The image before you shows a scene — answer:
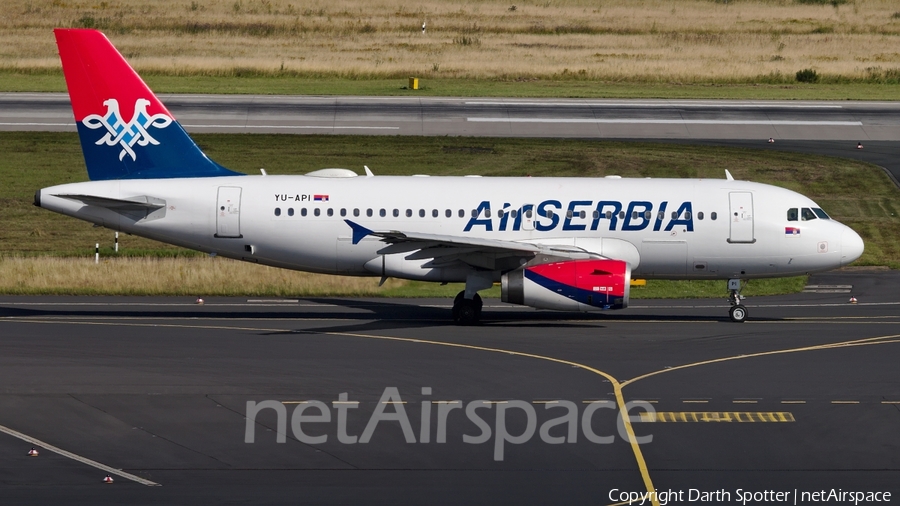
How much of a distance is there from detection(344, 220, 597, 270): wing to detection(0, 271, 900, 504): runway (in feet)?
6.87

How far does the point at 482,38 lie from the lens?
351ft

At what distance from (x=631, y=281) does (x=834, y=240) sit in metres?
6.44

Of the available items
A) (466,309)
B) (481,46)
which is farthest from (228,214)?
(481,46)

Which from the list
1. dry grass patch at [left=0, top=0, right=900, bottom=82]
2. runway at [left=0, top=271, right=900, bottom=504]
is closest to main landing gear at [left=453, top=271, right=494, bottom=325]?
runway at [left=0, top=271, right=900, bottom=504]

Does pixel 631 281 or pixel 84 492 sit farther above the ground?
pixel 631 281

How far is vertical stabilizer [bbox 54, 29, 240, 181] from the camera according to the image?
3575cm

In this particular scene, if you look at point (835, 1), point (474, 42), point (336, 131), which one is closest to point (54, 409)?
point (336, 131)

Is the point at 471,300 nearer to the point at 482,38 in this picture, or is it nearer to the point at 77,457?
the point at 77,457

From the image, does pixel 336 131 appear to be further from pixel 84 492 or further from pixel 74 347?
pixel 84 492

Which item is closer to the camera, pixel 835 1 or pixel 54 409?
pixel 54 409

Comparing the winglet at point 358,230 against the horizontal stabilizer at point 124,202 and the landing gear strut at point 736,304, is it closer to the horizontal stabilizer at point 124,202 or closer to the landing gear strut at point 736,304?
the horizontal stabilizer at point 124,202

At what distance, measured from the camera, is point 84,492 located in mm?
19547

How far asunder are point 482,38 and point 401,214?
74072mm

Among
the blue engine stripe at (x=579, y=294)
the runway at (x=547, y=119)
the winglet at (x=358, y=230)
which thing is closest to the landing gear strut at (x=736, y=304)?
the blue engine stripe at (x=579, y=294)
